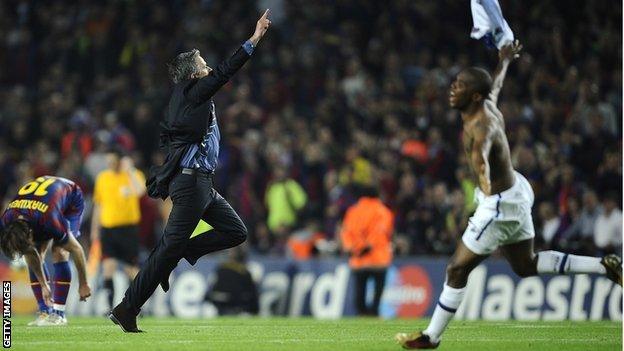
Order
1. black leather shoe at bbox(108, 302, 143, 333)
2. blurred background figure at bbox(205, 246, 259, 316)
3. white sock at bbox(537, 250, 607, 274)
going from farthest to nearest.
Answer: blurred background figure at bbox(205, 246, 259, 316) → black leather shoe at bbox(108, 302, 143, 333) → white sock at bbox(537, 250, 607, 274)

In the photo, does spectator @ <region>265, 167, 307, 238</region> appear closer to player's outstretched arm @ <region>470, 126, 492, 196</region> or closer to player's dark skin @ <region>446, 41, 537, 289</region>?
player's dark skin @ <region>446, 41, 537, 289</region>

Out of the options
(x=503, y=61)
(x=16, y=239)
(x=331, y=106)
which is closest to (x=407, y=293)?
(x=331, y=106)

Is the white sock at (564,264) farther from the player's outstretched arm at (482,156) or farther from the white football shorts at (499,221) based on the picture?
the player's outstretched arm at (482,156)

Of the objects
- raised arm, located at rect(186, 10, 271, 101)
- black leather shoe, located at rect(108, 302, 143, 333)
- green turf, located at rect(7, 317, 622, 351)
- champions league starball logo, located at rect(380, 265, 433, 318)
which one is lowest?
champions league starball logo, located at rect(380, 265, 433, 318)

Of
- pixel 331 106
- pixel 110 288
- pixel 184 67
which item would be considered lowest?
pixel 110 288

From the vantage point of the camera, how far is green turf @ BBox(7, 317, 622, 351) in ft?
34.3

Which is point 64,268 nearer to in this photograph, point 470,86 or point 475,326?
point 475,326

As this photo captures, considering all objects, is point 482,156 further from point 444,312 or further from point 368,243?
point 368,243

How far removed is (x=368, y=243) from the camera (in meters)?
19.4

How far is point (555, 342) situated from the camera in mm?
11055

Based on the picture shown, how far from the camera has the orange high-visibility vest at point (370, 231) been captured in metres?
19.3

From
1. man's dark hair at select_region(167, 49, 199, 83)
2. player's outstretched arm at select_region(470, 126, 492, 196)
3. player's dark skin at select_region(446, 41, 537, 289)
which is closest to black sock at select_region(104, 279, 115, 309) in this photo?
man's dark hair at select_region(167, 49, 199, 83)

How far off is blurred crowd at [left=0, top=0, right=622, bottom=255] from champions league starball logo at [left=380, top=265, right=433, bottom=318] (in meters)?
0.61

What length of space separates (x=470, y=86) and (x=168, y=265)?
10.8ft
